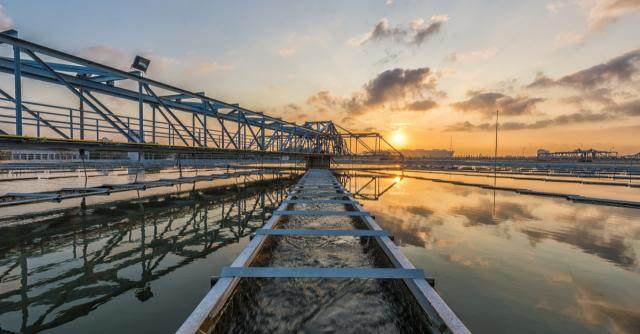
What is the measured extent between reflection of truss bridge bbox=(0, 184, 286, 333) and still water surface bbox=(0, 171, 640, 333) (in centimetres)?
3

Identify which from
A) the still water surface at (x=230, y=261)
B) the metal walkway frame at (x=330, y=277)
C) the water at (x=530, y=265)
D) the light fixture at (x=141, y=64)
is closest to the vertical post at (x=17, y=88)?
the still water surface at (x=230, y=261)

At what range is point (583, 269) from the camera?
5754mm

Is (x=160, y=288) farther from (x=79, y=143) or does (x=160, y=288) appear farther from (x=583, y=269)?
(x=79, y=143)

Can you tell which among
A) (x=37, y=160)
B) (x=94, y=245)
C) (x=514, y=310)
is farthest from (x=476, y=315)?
(x=37, y=160)

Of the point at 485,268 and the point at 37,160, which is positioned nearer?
the point at 485,268

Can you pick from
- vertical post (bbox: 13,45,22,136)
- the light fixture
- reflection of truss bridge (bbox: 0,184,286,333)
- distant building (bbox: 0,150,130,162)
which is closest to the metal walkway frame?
reflection of truss bridge (bbox: 0,184,286,333)

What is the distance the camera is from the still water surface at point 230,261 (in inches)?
152

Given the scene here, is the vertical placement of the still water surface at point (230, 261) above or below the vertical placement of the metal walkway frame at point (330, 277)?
below

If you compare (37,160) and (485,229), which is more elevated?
(37,160)

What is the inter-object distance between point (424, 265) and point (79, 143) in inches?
547

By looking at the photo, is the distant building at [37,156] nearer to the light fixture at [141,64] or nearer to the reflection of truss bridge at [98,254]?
the light fixture at [141,64]

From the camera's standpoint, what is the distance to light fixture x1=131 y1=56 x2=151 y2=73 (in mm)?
15062

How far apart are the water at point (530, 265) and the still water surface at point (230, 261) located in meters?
0.03

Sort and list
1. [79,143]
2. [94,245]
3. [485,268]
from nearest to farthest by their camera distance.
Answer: [485,268] < [94,245] < [79,143]
